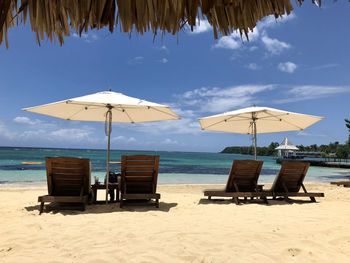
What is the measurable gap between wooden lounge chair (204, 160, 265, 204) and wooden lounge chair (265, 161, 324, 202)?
393mm

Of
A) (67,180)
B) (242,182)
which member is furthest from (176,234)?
(242,182)

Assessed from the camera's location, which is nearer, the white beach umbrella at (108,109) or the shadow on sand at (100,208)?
the shadow on sand at (100,208)

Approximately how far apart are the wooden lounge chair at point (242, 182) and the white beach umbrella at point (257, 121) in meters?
1.26

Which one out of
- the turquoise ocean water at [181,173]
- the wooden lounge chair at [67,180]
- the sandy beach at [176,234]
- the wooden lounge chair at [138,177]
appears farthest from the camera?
the turquoise ocean water at [181,173]

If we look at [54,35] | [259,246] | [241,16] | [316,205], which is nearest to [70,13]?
[54,35]

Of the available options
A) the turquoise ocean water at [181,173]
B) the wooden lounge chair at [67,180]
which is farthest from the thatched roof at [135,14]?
the turquoise ocean water at [181,173]

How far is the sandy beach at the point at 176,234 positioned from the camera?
3.02 meters

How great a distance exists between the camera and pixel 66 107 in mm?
6105

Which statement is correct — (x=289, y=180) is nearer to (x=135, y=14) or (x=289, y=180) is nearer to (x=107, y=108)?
(x=107, y=108)

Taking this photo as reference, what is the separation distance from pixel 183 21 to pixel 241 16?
493 millimetres

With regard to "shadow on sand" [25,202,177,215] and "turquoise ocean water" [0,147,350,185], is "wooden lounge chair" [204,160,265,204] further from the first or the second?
"turquoise ocean water" [0,147,350,185]

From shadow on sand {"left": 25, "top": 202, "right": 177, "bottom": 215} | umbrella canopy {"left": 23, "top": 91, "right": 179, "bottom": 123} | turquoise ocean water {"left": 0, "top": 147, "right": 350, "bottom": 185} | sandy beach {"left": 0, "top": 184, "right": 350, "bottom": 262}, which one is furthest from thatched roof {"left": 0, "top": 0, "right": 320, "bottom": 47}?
turquoise ocean water {"left": 0, "top": 147, "right": 350, "bottom": 185}

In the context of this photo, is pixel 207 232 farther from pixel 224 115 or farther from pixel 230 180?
pixel 224 115

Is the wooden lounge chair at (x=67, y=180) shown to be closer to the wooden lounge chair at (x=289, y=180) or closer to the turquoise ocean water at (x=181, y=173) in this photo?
the wooden lounge chair at (x=289, y=180)
